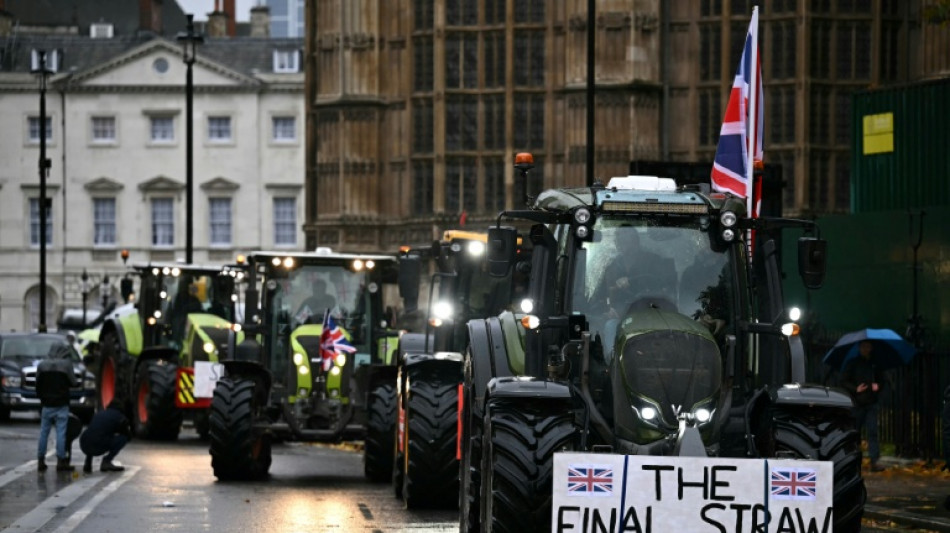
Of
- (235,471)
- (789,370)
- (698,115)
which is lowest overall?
(235,471)

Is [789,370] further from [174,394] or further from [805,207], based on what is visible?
[805,207]

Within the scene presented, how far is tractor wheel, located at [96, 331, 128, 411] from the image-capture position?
35938 millimetres

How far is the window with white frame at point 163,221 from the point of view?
90.1 meters

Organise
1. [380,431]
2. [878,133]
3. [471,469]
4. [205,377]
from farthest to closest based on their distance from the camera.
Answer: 1. [878,133]
2. [205,377]
3. [380,431]
4. [471,469]

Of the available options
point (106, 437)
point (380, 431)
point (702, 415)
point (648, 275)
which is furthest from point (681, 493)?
point (106, 437)

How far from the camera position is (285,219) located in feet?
297

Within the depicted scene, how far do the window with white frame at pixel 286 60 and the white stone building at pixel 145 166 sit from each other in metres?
4.05

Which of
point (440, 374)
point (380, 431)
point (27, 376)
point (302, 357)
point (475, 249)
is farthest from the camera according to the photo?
point (27, 376)

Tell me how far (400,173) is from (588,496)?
38.7 meters

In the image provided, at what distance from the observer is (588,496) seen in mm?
12633

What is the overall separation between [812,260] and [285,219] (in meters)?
77.1

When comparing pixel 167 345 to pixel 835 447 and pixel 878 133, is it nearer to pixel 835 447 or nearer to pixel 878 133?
pixel 878 133

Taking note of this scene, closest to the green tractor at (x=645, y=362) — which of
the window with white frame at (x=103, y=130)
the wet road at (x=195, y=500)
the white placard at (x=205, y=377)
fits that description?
the wet road at (x=195, y=500)

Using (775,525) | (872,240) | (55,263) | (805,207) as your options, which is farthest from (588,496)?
(55,263)
